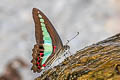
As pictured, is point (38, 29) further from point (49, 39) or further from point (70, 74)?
point (70, 74)

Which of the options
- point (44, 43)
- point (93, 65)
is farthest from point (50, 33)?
point (93, 65)

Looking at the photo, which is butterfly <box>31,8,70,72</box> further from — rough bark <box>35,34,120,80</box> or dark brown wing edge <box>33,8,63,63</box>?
rough bark <box>35,34,120,80</box>

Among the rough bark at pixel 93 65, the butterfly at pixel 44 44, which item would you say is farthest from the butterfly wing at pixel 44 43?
the rough bark at pixel 93 65

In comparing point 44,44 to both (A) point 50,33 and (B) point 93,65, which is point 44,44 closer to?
(A) point 50,33

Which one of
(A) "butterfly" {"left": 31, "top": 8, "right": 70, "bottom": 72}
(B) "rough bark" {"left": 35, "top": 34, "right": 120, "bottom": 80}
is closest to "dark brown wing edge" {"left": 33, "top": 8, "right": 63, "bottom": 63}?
(A) "butterfly" {"left": 31, "top": 8, "right": 70, "bottom": 72}

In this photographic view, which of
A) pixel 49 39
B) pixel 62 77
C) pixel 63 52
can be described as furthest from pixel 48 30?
pixel 62 77

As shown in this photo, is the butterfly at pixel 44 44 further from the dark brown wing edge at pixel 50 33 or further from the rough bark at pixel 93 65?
the rough bark at pixel 93 65
